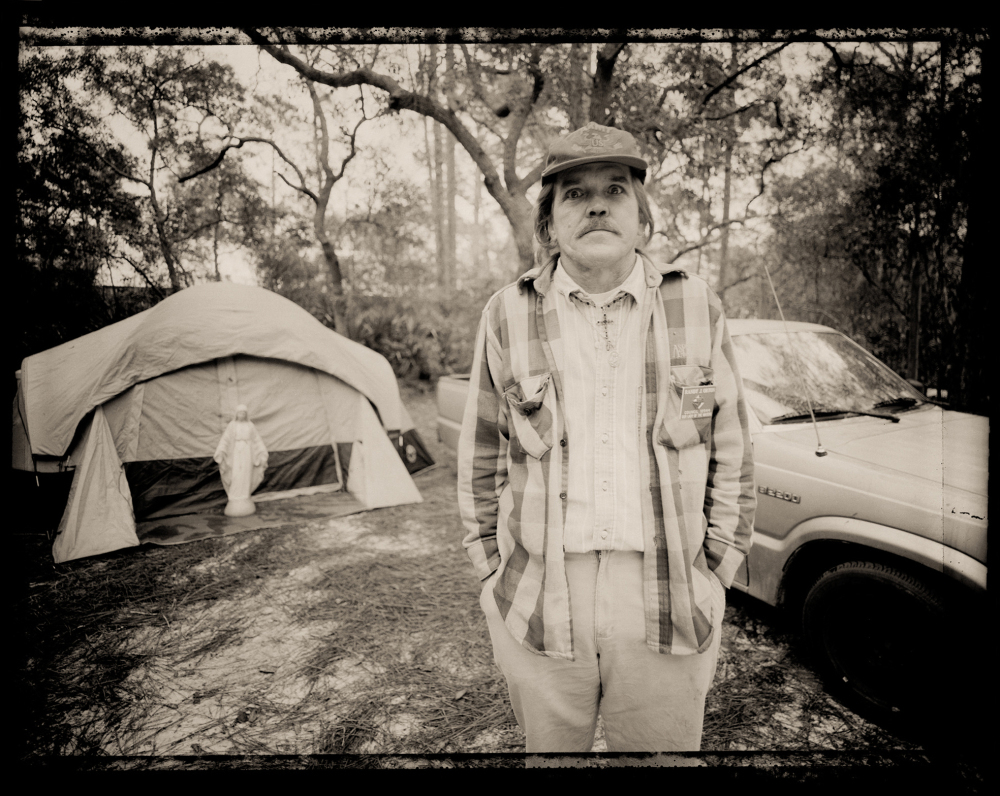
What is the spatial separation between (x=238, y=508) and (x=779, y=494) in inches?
205

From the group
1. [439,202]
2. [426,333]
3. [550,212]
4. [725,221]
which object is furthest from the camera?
[426,333]

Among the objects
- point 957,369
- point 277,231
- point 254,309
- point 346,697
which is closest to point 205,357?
point 254,309

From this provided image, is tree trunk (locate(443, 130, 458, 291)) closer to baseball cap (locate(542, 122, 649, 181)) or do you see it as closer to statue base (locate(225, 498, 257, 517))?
statue base (locate(225, 498, 257, 517))

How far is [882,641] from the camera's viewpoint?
2510 millimetres

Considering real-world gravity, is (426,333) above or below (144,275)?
above

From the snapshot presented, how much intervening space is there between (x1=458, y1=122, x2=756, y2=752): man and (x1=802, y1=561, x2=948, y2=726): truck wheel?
1344mm

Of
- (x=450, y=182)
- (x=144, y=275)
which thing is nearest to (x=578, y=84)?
(x=450, y=182)

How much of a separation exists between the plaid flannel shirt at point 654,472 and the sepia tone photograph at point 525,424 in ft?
0.04

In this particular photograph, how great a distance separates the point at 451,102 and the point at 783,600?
18.1 ft

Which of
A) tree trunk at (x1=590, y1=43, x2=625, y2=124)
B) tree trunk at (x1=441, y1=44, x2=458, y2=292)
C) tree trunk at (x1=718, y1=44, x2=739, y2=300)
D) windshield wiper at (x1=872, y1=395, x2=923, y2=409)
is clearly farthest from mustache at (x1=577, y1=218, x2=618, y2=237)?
tree trunk at (x1=441, y1=44, x2=458, y2=292)

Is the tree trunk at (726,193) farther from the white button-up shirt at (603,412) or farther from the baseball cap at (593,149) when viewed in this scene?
the white button-up shirt at (603,412)

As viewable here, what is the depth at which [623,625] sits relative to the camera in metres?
1.53

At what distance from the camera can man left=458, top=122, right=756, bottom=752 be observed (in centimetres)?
152

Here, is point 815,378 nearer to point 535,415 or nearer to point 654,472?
point 654,472
